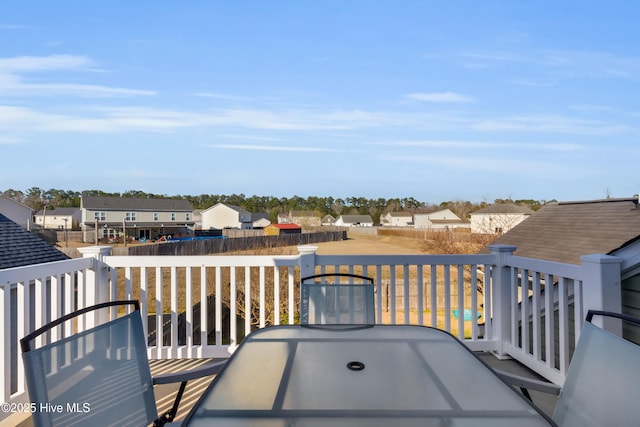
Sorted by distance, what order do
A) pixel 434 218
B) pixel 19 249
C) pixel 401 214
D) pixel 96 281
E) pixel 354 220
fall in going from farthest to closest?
pixel 354 220 < pixel 401 214 < pixel 434 218 < pixel 19 249 < pixel 96 281

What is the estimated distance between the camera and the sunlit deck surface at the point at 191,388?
7.81 ft

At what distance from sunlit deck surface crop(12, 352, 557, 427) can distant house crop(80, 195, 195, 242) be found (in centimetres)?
3602

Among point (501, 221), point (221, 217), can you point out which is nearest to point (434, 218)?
point (221, 217)

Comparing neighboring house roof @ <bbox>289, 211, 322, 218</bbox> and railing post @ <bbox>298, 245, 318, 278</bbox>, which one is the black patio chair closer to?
railing post @ <bbox>298, 245, 318, 278</bbox>

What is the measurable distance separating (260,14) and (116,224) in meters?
34.1

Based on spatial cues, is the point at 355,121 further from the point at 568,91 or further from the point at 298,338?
the point at 298,338

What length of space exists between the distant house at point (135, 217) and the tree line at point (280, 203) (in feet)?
26.4

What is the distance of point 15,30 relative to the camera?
1173 cm

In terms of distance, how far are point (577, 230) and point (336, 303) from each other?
5.36 metres

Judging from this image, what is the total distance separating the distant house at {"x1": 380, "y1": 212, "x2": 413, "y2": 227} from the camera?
5750cm

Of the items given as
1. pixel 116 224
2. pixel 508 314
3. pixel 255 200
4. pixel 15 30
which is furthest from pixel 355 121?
pixel 255 200

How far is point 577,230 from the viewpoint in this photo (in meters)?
5.97

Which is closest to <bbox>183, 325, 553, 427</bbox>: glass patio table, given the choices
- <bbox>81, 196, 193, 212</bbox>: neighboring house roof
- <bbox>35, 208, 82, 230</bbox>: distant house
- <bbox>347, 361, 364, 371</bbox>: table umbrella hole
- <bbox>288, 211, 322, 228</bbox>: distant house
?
<bbox>347, 361, 364, 371</bbox>: table umbrella hole

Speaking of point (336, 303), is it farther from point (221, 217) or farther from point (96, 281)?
point (221, 217)
